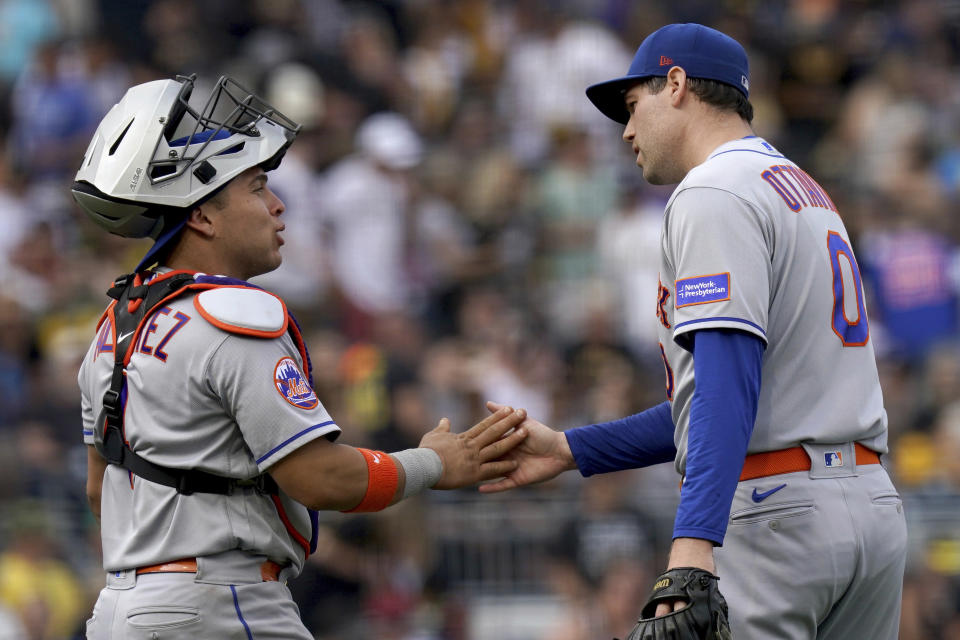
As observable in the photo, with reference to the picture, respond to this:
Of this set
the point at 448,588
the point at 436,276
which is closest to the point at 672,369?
the point at 448,588

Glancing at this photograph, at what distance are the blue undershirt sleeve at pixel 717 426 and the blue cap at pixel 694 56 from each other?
0.87 meters

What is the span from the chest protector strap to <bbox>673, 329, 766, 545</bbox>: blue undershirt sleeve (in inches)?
45.4

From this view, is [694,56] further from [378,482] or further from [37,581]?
[37,581]

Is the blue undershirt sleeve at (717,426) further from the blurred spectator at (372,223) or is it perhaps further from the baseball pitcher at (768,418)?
the blurred spectator at (372,223)

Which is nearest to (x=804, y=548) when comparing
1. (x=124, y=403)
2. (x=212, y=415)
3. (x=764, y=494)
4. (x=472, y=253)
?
(x=764, y=494)

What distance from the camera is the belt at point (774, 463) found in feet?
11.7

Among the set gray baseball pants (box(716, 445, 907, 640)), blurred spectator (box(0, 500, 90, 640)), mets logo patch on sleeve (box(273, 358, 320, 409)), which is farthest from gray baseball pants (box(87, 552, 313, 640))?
blurred spectator (box(0, 500, 90, 640))

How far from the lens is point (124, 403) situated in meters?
3.60

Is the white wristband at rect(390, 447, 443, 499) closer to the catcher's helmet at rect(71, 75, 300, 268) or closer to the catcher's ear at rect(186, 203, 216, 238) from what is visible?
the catcher's ear at rect(186, 203, 216, 238)

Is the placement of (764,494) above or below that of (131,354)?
below

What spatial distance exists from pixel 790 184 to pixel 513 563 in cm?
478

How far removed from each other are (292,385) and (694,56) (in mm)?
1498

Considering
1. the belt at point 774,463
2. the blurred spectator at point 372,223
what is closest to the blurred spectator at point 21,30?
the blurred spectator at point 372,223

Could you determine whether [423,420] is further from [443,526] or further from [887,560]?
[887,560]
